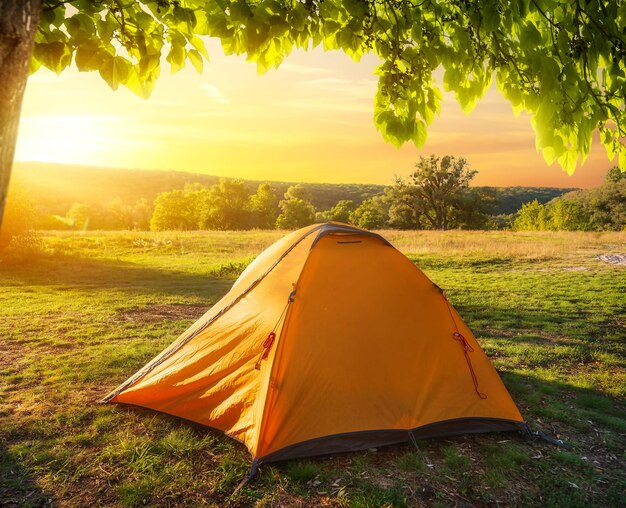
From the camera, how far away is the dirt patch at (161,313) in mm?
9898

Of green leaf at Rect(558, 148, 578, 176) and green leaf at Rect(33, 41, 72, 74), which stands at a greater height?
green leaf at Rect(33, 41, 72, 74)

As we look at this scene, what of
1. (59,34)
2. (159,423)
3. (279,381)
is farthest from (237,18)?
(159,423)

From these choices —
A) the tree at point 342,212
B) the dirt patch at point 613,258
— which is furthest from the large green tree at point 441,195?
→ the dirt patch at point 613,258

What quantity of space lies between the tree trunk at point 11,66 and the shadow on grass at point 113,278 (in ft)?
36.8

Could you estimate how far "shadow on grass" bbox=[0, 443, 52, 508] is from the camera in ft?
11.9

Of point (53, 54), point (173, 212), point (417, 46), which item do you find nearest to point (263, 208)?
point (173, 212)

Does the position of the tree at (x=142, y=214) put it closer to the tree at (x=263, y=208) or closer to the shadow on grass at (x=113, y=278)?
the tree at (x=263, y=208)

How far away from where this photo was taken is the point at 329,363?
14.9 feet

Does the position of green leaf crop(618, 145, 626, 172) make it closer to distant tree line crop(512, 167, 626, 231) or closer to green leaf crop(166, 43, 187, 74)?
green leaf crop(166, 43, 187, 74)

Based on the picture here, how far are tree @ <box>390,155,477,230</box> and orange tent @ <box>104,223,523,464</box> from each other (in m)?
61.9

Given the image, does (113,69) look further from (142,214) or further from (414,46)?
(142,214)

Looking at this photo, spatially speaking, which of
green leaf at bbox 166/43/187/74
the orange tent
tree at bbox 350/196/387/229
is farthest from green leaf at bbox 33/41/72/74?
tree at bbox 350/196/387/229

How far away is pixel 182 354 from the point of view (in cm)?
508

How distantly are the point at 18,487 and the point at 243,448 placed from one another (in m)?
1.95
